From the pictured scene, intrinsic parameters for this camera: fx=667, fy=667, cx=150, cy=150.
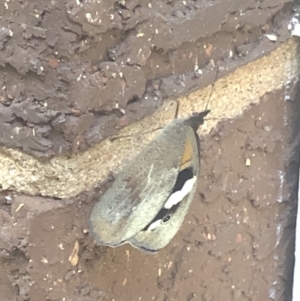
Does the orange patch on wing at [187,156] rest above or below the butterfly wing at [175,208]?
above

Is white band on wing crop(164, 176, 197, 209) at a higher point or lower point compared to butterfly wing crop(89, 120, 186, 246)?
lower

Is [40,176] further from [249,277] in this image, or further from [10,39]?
[249,277]

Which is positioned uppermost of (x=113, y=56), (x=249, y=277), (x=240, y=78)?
(x=113, y=56)

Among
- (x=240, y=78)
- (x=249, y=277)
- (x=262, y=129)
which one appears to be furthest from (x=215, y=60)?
(x=249, y=277)
